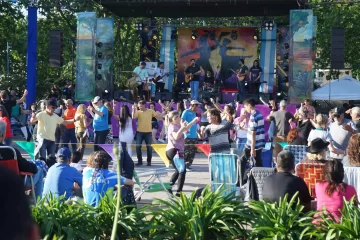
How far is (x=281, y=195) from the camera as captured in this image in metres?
5.96

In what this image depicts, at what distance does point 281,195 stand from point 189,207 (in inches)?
39.5

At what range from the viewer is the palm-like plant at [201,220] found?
5.23 meters

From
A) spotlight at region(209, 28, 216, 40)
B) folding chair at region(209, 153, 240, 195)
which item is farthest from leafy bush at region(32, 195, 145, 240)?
spotlight at region(209, 28, 216, 40)

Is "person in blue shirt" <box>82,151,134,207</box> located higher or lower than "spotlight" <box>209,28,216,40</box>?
lower

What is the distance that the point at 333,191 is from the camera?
5.79 meters

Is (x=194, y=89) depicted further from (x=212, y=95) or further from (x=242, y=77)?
(x=242, y=77)

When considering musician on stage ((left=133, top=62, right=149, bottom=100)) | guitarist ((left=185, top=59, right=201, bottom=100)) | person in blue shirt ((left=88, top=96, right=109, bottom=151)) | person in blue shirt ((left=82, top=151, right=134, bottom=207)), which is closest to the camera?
person in blue shirt ((left=82, top=151, right=134, bottom=207))

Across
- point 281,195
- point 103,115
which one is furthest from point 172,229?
point 103,115

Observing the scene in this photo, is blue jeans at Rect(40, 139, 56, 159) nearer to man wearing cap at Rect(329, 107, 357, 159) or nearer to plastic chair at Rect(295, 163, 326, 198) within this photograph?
man wearing cap at Rect(329, 107, 357, 159)

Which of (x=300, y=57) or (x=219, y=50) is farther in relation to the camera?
(x=219, y=50)

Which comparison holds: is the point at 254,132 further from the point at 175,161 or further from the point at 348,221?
the point at 348,221

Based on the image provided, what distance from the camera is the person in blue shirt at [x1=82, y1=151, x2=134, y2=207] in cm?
681

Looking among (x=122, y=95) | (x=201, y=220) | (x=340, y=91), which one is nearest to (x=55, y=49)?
(x=122, y=95)

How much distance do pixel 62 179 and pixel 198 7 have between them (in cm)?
1888
